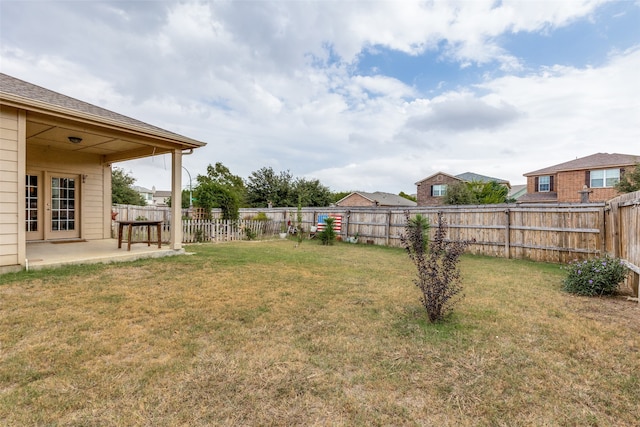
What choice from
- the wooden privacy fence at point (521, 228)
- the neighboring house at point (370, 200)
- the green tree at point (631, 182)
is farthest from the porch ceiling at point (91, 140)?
the neighboring house at point (370, 200)

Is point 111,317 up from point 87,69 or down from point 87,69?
down

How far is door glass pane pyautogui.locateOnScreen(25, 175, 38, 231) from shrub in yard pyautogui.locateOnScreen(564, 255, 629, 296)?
12723mm

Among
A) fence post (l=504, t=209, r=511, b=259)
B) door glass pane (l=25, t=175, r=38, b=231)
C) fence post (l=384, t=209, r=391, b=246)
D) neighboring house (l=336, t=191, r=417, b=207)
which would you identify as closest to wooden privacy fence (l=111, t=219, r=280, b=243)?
door glass pane (l=25, t=175, r=38, b=231)

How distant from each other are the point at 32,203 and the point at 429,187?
93.2 feet

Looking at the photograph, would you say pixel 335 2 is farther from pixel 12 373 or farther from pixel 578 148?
pixel 578 148

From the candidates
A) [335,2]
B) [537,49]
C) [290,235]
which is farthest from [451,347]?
[290,235]

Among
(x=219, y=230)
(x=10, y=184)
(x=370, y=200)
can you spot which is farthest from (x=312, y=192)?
(x=10, y=184)

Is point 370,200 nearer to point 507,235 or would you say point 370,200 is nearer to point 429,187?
point 429,187

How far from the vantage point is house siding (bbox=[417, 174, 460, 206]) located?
28391 mm

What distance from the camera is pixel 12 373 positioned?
7.38 ft

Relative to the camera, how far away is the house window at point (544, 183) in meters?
23.9

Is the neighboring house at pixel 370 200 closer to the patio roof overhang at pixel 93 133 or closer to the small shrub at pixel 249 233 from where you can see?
the small shrub at pixel 249 233

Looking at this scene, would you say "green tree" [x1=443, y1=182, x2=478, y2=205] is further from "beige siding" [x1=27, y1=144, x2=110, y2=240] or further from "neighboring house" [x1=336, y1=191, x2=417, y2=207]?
"beige siding" [x1=27, y1=144, x2=110, y2=240]

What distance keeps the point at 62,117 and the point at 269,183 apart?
23.6 metres
